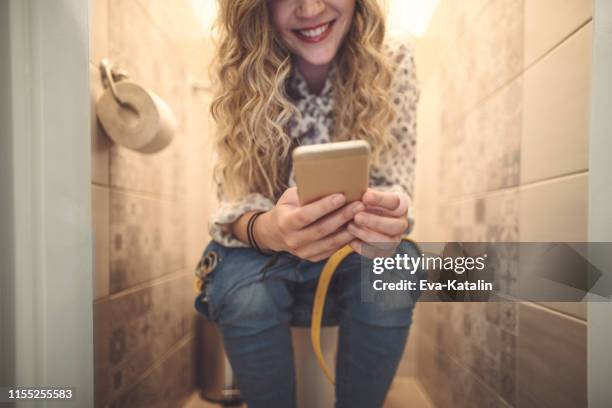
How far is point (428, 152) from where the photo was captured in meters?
0.73

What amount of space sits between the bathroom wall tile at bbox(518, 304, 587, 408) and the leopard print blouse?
20 cm

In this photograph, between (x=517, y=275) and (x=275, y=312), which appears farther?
(x=275, y=312)

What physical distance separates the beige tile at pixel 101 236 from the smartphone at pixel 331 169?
13.6 inches

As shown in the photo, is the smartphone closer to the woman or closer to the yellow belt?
the woman

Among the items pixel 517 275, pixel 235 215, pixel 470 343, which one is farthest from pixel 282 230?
pixel 470 343

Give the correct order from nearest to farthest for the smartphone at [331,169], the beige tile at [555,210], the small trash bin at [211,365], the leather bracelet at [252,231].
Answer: the smartphone at [331,169]
the beige tile at [555,210]
the leather bracelet at [252,231]
the small trash bin at [211,365]

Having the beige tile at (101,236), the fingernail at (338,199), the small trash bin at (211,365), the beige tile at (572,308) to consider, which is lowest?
the small trash bin at (211,365)

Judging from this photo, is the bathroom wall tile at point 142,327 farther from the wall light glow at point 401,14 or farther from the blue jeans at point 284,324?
the wall light glow at point 401,14

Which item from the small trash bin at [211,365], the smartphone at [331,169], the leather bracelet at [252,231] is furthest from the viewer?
the small trash bin at [211,365]

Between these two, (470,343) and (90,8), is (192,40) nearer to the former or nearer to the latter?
(90,8)

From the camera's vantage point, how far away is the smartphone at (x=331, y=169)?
28 cm

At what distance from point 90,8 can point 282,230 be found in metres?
0.33

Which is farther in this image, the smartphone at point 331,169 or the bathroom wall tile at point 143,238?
the bathroom wall tile at point 143,238

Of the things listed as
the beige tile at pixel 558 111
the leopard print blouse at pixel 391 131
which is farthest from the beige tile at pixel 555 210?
the leopard print blouse at pixel 391 131
